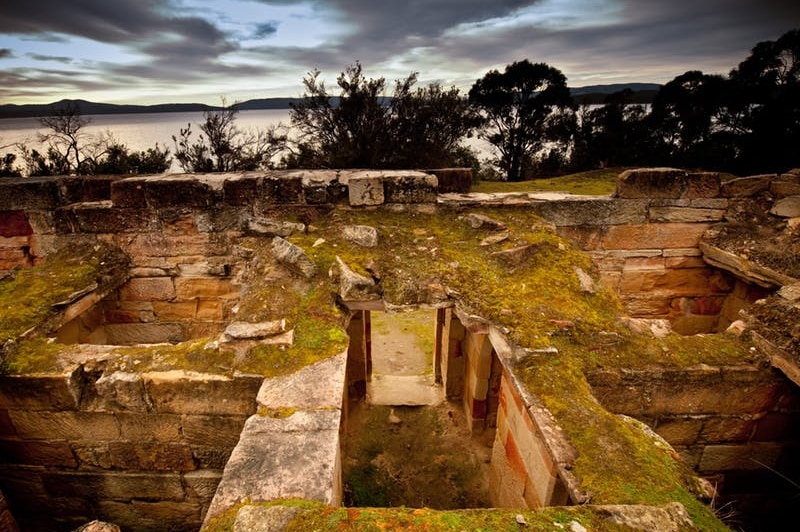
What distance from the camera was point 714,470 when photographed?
3500 millimetres

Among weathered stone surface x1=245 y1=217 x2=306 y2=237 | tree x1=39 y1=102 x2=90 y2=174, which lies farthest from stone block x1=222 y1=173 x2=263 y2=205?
tree x1=39 y1=102 x2=90 y2=174

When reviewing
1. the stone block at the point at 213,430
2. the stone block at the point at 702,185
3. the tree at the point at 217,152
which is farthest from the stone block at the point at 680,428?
the tree at the point at 217,152

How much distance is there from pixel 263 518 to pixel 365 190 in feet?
11.6

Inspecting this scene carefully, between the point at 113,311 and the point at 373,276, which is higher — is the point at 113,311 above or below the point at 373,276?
below

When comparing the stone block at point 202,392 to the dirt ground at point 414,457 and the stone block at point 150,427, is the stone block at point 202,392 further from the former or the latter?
the dirt ground at point 414,457

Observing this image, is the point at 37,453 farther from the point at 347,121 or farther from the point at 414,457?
the point at 347,121

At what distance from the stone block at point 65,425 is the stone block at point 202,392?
19.8 inches

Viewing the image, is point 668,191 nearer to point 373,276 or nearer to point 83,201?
point 373,276

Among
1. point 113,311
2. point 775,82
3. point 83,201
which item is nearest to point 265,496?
point 113,311

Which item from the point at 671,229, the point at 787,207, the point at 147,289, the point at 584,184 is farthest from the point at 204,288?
the point at 584,184

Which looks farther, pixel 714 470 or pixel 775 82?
pixel 775 82

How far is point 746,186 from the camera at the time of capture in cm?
509

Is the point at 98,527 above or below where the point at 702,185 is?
below

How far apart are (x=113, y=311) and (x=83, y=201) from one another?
1353 mm
